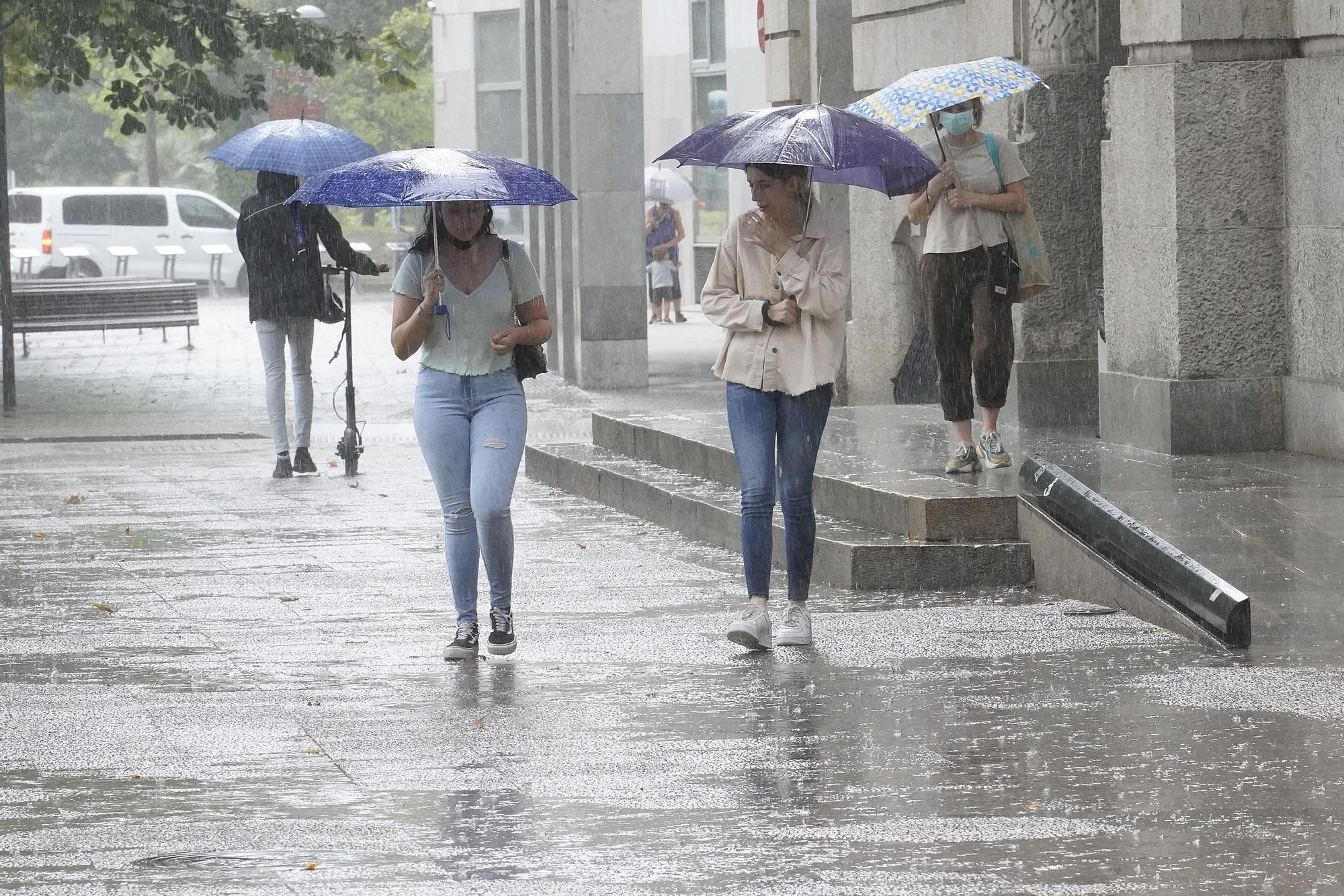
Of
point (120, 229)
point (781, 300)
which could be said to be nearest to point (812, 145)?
point (781, 300)

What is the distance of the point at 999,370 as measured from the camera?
1024 centimetres

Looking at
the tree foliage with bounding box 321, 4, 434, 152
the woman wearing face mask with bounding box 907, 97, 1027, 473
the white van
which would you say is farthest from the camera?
the tree foliage with bounding box 321, 4, 434, 152

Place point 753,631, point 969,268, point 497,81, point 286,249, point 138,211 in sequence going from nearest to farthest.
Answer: point 753,631, point 969,268, point 286,249, point 138,211, point 497,81

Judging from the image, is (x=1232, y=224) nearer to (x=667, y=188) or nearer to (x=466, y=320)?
(x=466, y=320)

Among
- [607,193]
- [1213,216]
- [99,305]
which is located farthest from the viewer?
[99,305]

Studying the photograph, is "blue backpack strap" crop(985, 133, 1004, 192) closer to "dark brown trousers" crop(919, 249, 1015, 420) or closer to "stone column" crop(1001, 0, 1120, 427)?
"dark brown trousers" crop(919, 249, 1015, 420)

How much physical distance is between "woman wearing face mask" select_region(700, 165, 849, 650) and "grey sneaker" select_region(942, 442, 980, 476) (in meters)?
2.17

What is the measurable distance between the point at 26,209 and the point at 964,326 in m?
33.3

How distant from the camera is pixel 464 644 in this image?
309 inches

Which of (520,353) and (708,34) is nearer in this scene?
(520,353)

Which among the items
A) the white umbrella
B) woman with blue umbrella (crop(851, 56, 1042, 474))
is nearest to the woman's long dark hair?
woman with blue umbrella (crop(851, 56, 1042, 474))

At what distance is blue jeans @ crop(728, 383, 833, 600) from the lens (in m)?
7.91

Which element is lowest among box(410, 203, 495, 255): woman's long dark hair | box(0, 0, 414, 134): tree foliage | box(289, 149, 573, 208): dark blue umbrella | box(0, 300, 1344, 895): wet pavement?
box(0, 300, 1344, 895): wet pavement

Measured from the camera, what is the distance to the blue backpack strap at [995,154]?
10016mm
